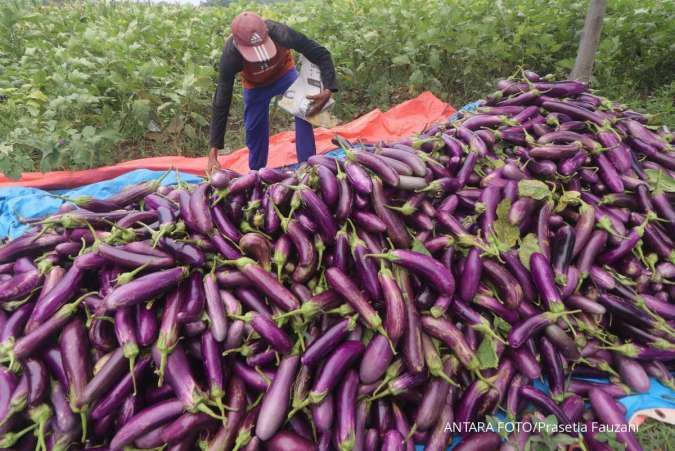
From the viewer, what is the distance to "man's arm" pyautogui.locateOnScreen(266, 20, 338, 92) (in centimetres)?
392

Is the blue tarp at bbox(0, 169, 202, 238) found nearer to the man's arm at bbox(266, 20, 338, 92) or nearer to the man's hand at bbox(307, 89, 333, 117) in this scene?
the man's hand at bbox(307, 89, 333, 117)

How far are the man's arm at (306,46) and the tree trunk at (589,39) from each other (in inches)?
104

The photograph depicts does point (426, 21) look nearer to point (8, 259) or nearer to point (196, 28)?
point (196, 28)

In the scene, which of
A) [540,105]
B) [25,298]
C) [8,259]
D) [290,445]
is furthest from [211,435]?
[540,105]

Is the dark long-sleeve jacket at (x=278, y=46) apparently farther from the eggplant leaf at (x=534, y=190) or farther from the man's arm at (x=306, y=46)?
the eggplant leaf at (x=534, y=190)

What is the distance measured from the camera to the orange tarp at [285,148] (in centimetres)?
389

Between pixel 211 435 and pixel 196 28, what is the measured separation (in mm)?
7401

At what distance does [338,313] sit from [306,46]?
312cm

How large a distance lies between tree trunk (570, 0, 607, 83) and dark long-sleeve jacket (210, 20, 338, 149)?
263 cm

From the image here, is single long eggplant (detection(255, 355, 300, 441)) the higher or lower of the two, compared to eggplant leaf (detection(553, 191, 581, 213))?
lower

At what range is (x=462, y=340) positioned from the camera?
1513 millimetres

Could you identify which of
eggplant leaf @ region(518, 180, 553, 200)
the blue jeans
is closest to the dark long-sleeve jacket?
the blue jeans

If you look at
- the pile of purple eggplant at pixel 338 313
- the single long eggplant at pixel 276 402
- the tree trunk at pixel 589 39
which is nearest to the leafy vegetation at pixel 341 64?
the tree trunk at pixel 589 39

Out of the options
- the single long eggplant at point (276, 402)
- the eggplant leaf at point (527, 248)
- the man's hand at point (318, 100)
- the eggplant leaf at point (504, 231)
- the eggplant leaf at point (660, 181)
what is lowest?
the single long eggplant at point (276, 402)
